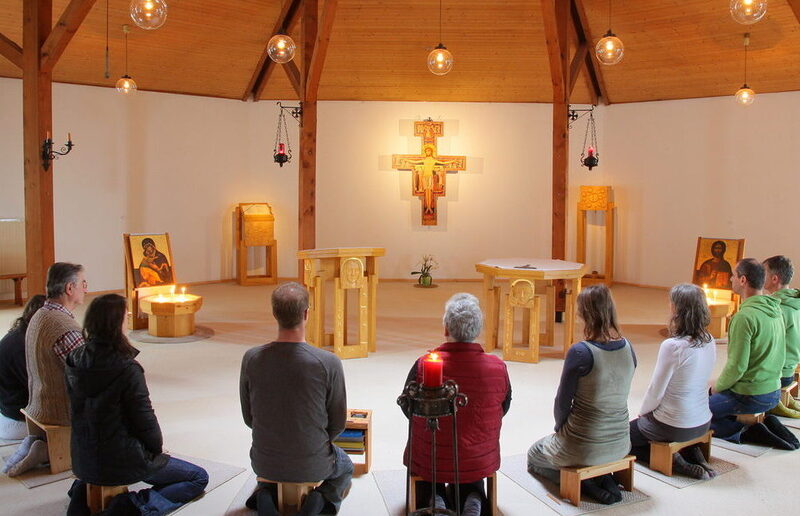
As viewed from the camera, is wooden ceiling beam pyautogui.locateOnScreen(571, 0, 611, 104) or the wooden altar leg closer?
the wooden altar leg

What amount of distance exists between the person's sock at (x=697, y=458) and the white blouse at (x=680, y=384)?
197 mm

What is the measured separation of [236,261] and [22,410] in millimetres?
7678

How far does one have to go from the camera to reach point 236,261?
1163 cm

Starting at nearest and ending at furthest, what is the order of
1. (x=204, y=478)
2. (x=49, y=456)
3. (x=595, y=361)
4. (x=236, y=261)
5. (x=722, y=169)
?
(x=595, y=361), (x=204, y=478), (x=49, y=456), (x=722, y=169), (x=236, y=261)

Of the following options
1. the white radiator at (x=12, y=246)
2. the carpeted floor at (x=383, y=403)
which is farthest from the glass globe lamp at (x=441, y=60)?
the white radiator at (x=12, y=246)

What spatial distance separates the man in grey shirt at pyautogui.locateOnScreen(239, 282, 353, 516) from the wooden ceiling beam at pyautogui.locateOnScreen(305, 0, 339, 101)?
493cm

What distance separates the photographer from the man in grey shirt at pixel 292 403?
304 centimetres

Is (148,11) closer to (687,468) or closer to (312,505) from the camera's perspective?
(312,505)

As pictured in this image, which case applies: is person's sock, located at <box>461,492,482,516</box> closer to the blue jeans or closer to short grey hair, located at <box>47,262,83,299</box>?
the blue jeans

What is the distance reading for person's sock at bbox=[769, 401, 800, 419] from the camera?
15.8 ft

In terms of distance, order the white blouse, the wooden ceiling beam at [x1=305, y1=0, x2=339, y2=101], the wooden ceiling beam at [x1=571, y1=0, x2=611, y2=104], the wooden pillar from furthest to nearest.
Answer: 1. the wooden ceiling beam at [x1=571, y1=0, x2=611, y2=104]
2. the wooden ceiling beam at [x1=305, y1=0, x2=339, y2=101]
3. the wooden pillar
4. the white blouse

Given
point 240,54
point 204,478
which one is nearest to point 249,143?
point 240,54

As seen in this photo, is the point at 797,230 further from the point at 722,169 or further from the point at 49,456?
the point at 49,456

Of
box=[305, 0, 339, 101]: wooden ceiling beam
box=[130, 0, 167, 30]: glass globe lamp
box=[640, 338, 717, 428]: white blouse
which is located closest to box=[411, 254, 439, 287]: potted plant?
box=[305, 0, 339, 101]: wooden ceiling beam
